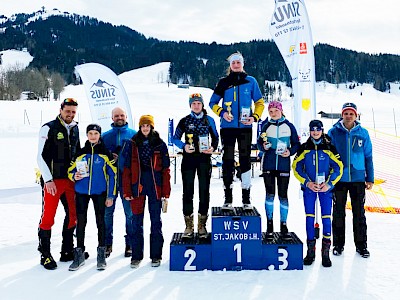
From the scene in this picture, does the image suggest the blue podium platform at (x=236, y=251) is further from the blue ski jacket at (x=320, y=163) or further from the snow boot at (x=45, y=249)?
the snow boot at (x=45, y=249)

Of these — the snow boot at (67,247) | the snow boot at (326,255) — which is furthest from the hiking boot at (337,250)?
the snow boot at (67,247)

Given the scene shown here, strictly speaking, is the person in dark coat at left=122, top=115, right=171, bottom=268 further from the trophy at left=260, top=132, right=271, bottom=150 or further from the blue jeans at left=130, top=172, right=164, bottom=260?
the trophy at left=260, top=132, right=271, bottom=150

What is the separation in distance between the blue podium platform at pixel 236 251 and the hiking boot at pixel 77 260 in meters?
1.02

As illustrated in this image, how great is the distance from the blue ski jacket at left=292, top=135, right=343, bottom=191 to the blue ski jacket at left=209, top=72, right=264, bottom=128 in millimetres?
698

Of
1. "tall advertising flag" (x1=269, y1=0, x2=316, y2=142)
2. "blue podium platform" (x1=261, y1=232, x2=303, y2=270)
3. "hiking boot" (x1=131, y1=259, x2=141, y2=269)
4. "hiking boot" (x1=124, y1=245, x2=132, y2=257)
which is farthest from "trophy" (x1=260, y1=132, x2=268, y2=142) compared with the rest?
"tall advertising flag" (x1=269, y1=0, x2=316, y2=142)

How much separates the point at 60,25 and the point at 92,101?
587 ft

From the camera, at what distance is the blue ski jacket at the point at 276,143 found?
416cm

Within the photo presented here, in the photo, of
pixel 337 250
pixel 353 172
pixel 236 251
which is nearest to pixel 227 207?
pixel 236 251

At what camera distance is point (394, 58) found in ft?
380

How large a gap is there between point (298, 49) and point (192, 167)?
4.41 m

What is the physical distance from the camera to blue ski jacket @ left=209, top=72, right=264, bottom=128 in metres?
4.22

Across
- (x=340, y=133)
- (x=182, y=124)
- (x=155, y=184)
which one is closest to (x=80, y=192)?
(x=155, y=184)

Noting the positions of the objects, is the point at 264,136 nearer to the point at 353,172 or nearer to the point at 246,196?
the point at 246,196

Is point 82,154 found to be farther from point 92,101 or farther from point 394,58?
point 394,58
